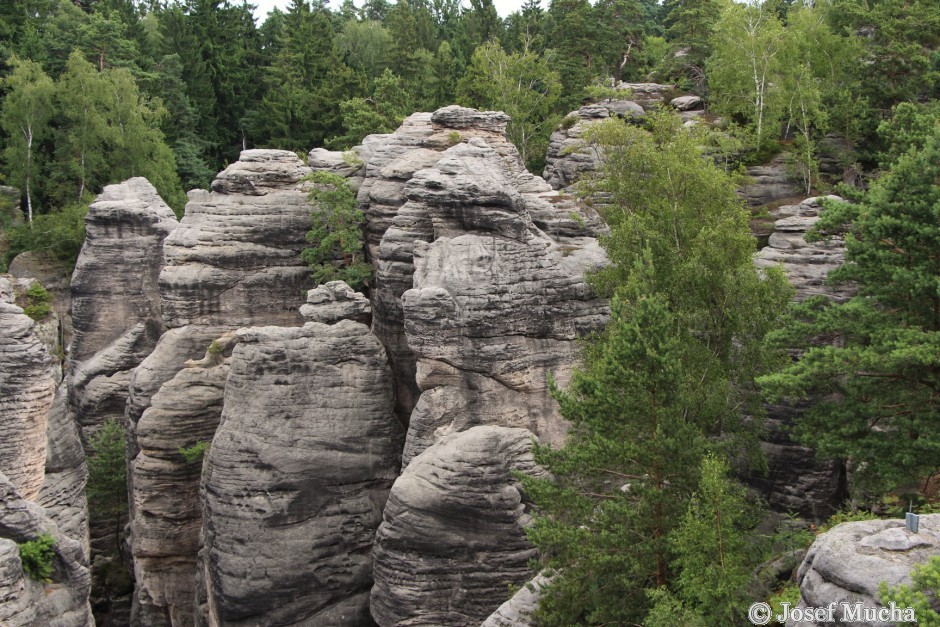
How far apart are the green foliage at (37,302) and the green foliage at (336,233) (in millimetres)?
17643

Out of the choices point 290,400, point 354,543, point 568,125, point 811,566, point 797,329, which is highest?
point 568,125

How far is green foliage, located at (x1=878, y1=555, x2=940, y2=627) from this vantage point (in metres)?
10.0

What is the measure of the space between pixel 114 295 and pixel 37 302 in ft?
24.0

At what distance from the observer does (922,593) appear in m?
10.3

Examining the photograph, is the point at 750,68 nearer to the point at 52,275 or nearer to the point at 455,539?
the point at 455,539

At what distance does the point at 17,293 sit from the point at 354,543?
960 inches

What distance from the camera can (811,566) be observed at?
12.2 m

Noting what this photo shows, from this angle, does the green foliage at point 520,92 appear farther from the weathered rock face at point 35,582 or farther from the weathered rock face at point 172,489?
the weathered rock face at point 35,582

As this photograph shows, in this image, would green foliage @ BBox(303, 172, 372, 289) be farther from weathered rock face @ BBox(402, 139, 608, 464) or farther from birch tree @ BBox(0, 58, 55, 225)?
birch tree @ BBox(0, 58, 55, 225)

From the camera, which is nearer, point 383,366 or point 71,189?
point 383,366

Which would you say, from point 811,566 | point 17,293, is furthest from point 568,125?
point 811,566

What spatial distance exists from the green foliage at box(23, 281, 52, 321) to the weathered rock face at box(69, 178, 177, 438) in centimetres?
494

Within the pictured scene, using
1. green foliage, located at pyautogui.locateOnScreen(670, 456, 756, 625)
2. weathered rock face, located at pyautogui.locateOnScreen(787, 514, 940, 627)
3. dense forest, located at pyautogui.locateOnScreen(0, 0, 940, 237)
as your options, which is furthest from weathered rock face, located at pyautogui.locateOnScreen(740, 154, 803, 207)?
weathered rock face, located at pyautogui.locateOnScreen(787, 514, 940, 627)

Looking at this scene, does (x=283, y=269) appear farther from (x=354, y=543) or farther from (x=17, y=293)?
(x=17, y=293)
